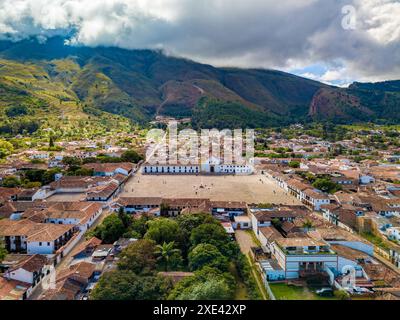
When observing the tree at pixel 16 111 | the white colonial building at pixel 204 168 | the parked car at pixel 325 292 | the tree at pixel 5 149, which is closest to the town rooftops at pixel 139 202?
the parked car at pixel 325 292

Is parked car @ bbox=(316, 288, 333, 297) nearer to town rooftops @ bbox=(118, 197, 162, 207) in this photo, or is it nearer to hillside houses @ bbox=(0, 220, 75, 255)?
hillside houses @ bbox=(0, 220, 75, 255)

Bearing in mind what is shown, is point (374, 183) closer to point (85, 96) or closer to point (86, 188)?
point (86, 188)

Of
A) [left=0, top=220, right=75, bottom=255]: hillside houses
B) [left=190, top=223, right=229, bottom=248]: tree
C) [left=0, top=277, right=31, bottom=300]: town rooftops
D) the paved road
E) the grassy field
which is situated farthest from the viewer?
[left=0, top=220, right=75, bottom=255]: hillside houses

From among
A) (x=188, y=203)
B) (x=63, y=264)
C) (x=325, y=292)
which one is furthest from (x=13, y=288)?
(x=325, y=292)

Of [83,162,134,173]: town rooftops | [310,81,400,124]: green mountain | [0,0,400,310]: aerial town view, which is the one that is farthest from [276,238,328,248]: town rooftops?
[310,81,400,124]: green mountain

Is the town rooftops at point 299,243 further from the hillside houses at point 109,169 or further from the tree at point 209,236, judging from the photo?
the hillside houses at point 109,169

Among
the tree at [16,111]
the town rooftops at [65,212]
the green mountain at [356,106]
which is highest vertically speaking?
the green mountain at [356,106]
